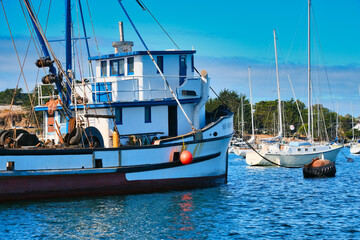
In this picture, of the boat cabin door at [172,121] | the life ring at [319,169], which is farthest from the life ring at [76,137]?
the life ring at [319,169]

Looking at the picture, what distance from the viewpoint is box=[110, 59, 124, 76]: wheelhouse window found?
24.2 m

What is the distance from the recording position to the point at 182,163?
21906mm

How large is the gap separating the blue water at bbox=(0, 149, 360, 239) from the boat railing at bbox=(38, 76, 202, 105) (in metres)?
4.39

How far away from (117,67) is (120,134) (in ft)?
12.1

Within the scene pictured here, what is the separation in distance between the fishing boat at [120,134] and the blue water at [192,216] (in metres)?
0.70

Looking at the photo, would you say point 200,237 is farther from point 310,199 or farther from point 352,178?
point 352,178

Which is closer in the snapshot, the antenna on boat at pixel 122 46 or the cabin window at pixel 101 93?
the cabin window at pixel 101 93

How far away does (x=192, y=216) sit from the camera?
17.8 m

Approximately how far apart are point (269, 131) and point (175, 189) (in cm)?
7681

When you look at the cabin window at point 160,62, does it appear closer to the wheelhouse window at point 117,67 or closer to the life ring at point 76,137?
the wheelhouse window at point 117,67

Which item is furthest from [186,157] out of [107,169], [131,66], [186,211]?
[131,66]

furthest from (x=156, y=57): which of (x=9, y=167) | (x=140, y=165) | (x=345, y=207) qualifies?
(x=345, y=207)

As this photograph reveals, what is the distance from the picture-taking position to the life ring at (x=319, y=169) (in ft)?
102

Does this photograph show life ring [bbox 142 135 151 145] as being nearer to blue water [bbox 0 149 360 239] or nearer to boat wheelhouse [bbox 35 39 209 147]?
boat wheelhouse [bbox 35 39 209 147]
